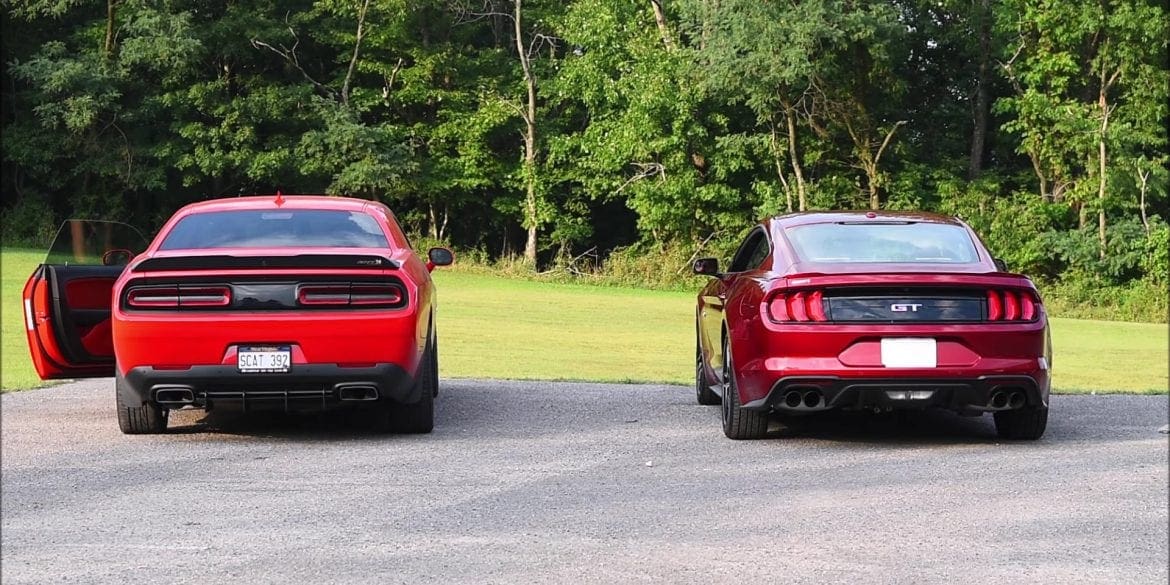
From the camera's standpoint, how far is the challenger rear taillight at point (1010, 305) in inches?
377

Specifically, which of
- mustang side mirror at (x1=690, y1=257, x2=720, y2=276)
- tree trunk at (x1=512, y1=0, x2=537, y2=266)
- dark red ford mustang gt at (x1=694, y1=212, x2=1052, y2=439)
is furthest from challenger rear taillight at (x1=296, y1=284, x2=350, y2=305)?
tree trunk at (x1=512, y1=0, x2=537, y2=266)

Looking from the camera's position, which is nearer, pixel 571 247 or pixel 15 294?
pixel 15 294

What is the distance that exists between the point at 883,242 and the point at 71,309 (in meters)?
5.44

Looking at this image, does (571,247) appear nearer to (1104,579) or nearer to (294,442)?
(294,442)

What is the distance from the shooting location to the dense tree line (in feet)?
132

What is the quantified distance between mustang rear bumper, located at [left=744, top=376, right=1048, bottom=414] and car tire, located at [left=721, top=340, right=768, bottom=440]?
1.69 feet

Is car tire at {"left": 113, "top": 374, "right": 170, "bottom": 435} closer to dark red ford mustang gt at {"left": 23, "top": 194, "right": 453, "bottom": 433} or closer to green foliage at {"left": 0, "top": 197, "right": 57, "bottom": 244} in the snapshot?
dark red ford mustang gt at {"left": 23, "top": 194, "right": 453, "bottom": 433}

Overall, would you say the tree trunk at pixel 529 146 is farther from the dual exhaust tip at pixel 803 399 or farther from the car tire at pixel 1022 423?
the dual exhaust tip at pixel 803 399

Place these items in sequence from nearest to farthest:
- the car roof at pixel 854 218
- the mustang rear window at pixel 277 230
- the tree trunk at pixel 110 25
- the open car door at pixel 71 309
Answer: the open car door at pixel 71 309 < the mustang rear window at pixel 277 230 < the car roof at pixel 854 218 < the tree trunk at pixel 110 25

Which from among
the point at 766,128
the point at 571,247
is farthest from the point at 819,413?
the point at 571,247

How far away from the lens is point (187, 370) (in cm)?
945

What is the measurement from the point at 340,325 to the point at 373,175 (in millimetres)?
38127

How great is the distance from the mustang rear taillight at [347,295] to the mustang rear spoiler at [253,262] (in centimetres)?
12

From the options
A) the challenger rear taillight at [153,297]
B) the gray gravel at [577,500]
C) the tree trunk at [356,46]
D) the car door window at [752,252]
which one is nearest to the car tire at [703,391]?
the gray gravel at [577,500]
